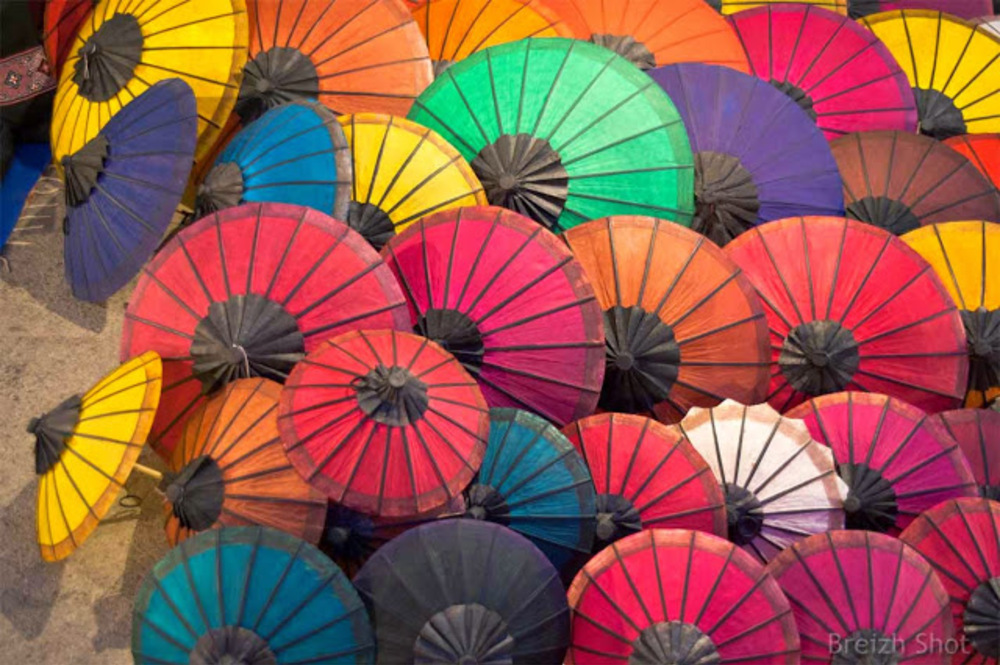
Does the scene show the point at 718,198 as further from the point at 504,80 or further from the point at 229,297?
the point at 229,297

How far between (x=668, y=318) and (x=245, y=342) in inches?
155

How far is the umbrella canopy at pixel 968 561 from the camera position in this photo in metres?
14.9

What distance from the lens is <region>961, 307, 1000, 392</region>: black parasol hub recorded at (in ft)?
55.6

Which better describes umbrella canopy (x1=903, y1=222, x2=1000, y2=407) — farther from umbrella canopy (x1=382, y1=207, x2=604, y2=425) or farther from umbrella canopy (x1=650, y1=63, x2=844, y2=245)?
umbrella canopy (x1=382, y1=207, x2=604, y2=425)

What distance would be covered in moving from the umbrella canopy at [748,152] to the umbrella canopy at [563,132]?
576 mm

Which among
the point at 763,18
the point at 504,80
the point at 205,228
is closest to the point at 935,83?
the point at 763,18

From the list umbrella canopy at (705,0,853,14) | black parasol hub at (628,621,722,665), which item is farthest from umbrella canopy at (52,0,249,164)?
umbrella canopy at (705,0,853,14)

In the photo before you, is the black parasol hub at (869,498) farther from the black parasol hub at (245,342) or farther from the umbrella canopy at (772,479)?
the black parasol hub at (245,342)

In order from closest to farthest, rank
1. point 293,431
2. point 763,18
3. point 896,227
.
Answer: point 293,431
point 896,227
point 763,18

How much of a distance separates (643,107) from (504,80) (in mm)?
1369

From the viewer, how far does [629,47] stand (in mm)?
18172

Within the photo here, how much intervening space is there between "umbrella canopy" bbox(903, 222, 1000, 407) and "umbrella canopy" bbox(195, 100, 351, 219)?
5981 millimetres

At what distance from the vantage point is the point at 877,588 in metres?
14.2

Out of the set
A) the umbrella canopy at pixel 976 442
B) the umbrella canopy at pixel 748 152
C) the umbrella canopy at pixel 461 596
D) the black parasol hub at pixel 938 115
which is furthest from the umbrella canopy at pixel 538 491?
the black parasol hub at pixel 938 115
